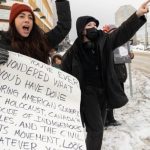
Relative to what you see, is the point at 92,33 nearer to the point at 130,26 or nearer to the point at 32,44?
the point at 130,26

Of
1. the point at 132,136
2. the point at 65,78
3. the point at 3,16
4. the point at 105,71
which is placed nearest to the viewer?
the point at 65,78

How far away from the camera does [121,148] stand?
5.95 meters

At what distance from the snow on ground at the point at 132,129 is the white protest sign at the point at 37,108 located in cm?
238

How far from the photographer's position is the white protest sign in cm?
331

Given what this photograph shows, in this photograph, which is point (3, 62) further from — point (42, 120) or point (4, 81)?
point (42, 120)

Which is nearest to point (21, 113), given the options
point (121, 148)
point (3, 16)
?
point (121, 148)

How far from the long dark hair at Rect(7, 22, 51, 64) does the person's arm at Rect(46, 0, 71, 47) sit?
0.14m

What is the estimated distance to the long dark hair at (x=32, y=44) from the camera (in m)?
3.71

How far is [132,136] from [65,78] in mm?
2933

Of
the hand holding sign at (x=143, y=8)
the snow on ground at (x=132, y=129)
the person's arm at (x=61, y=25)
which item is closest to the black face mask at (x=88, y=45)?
the person's arm at (x=61, y=25)

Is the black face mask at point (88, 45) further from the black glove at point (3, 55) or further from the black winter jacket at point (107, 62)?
the black glove at point (3, 55)

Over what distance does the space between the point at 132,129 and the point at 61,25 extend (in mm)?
3397

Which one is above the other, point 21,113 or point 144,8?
point 144,8

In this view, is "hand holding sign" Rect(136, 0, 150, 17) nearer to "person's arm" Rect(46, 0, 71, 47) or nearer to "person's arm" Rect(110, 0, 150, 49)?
"person's arm" Rect(110, 0, 150, 49)
